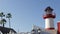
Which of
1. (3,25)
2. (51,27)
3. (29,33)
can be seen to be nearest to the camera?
(29,33)

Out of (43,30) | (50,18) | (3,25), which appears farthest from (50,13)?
(3,25)

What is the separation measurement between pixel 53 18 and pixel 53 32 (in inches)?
158

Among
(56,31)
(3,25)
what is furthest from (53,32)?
(3,25)

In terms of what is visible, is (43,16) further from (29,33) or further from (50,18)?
(29,33)

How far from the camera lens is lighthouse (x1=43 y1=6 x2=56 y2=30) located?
1708 inches

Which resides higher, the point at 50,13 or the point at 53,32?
the point at 50,13

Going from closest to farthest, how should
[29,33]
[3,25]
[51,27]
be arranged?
[29,33]
[51,27]
[3,25]

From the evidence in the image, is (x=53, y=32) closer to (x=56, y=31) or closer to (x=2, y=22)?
(x=56, y=31)

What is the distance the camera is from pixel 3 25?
260ft

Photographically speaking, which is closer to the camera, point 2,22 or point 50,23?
point 50,23

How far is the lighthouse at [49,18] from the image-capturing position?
4338 cm

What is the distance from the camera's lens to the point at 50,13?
43.7m

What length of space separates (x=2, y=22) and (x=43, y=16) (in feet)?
125

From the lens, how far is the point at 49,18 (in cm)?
4356
